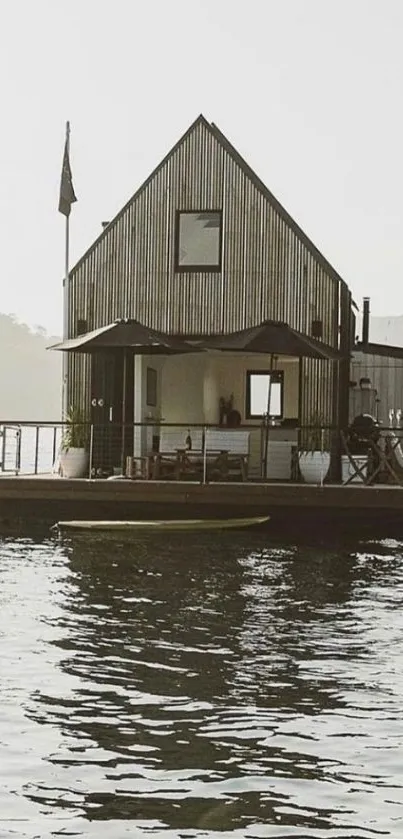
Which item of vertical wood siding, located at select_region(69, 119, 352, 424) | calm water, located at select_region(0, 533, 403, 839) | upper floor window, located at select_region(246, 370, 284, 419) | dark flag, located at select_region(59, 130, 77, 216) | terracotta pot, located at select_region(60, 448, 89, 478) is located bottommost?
calm water, located at select_region(0, 533, 403, 839)

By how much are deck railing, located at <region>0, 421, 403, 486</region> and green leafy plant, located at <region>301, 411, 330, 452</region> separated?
0.04 m

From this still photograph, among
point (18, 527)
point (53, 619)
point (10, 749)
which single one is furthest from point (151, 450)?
point (10, 749)

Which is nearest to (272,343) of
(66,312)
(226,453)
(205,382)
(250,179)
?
(226,453)

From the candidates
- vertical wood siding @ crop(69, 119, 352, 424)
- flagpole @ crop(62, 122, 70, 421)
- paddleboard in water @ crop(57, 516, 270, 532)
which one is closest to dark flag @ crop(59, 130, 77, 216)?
flagpole @ crop(62, 122, 70, 421)

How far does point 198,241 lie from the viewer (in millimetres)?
28094

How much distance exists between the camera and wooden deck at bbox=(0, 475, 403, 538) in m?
22.5

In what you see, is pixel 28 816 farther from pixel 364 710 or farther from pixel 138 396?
pixel 138 396

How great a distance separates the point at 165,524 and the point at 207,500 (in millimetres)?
889

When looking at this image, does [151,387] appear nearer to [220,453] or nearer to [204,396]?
[204,396]

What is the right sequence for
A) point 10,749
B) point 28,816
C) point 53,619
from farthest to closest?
point 53,619
point 10,749
point 28,816

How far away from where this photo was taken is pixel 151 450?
1055 inches

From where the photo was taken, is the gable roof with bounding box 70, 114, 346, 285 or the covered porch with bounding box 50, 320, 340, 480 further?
the gable roof with bounding box 70, 114, 346, 285

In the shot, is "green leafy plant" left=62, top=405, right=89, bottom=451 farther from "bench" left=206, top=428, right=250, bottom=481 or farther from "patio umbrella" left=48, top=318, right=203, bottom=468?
"bench" left=206, top=428, right=250, bottom=481

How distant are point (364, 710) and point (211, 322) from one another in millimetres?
18437
